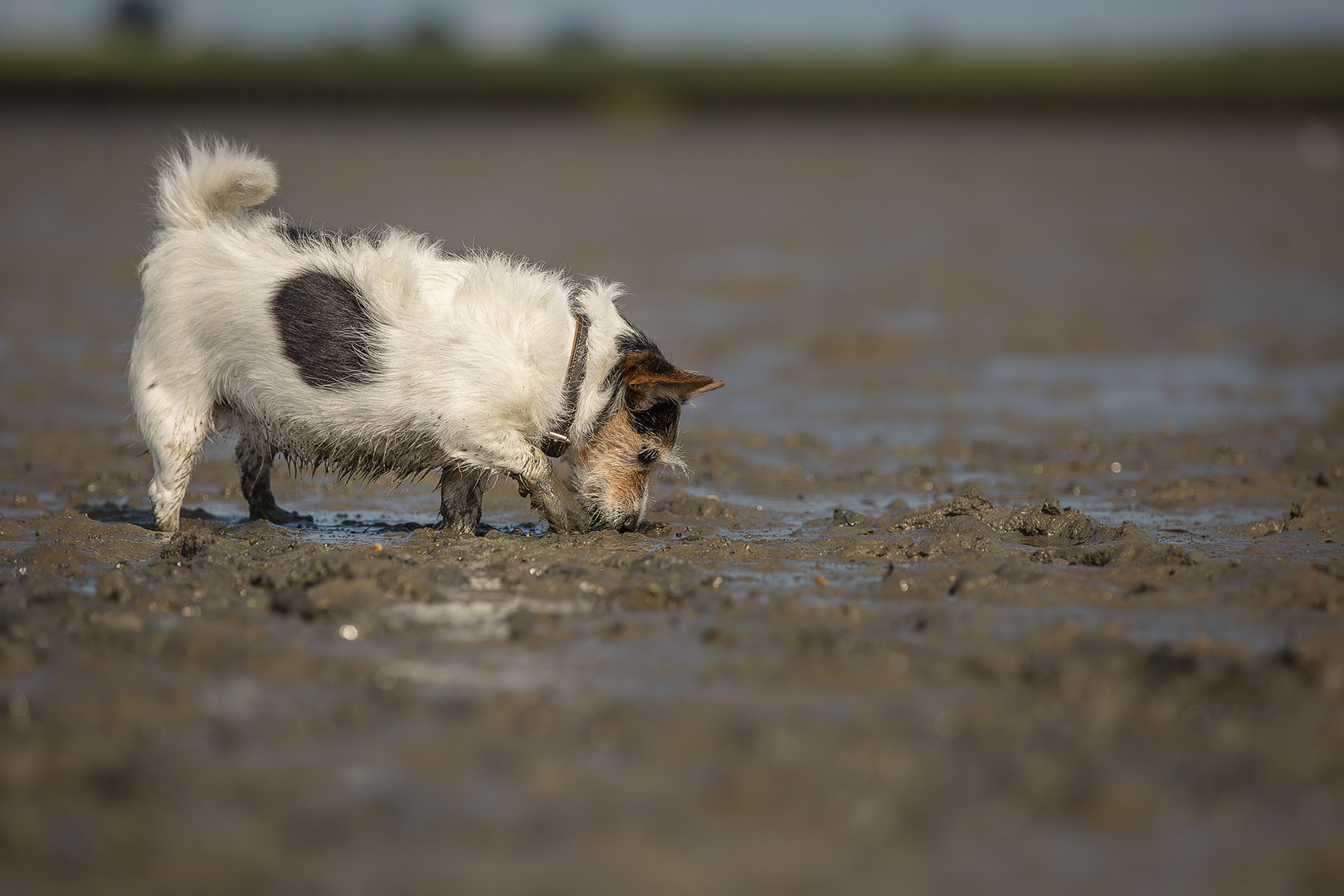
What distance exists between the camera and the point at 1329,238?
63.1 ft

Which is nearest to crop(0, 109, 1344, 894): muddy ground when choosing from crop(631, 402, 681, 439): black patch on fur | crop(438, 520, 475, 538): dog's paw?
crop(438, 520, 475, 538): dog's paw

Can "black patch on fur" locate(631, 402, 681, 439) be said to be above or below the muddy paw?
above

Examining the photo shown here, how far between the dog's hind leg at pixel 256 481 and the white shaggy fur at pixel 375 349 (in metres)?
0.33

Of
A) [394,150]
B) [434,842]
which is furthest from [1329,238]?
[394,150]

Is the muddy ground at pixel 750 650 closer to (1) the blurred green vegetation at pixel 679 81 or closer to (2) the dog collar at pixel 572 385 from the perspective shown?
(2) the dog collar at pixel 572 385

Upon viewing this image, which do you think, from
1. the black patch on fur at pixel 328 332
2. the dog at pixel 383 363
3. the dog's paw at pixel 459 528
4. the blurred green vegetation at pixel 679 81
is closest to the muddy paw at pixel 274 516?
the dog at pixel 383 363

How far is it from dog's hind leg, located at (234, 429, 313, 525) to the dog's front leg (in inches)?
56.7

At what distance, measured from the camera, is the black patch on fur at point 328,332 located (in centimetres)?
561

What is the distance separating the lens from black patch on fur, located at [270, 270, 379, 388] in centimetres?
561

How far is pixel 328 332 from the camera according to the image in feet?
18.4

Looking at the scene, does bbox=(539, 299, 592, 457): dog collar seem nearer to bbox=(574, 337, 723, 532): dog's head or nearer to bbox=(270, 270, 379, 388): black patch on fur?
bbox=(574, 337, 723, 532): dog's head

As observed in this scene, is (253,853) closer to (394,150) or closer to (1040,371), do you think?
(1040,371)

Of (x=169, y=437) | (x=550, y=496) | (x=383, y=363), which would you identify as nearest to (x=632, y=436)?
(x=550, y=496)

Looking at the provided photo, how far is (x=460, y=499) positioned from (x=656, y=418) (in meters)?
1.06
